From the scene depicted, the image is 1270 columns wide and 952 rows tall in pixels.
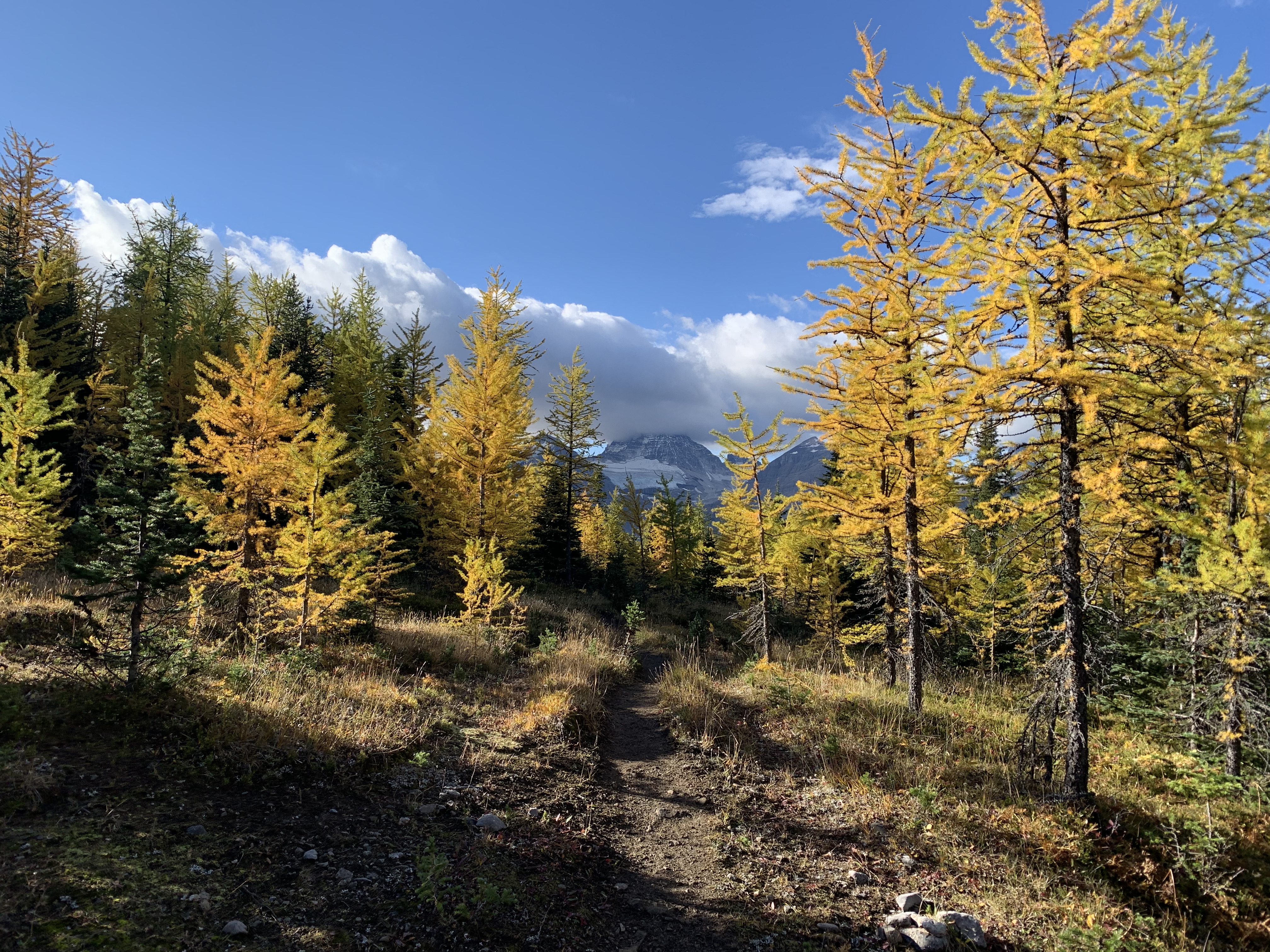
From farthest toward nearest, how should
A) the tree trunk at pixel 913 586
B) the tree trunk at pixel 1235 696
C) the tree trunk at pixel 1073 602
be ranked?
the tree trunk at pixel 913 586, the tree trunk at pixel 1235 696, the tree trunk at pixel 1073 602

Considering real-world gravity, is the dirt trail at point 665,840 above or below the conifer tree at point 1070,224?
below

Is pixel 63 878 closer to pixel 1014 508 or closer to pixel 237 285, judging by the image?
pixel 1014 508

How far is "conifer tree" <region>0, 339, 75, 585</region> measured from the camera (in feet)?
33.1

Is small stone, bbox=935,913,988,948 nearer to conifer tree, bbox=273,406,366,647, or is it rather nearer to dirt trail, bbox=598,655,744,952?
dirt trail, bbox=598,655,744,952

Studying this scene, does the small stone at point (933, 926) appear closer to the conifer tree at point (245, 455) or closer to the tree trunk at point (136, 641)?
the tree trunk at point (136, 641)

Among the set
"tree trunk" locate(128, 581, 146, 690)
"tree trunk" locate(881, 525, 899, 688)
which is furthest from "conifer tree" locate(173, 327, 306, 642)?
"tree trunk" locate(881, 525, 899, 688)

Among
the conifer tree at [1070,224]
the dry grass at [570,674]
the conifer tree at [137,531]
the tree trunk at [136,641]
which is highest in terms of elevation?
the conifer tree at [1070,224]

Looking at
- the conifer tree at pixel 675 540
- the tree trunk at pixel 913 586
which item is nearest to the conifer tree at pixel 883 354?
the tree trunk at pixel 913 586

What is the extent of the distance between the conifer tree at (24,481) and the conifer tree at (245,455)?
2202 millimetres

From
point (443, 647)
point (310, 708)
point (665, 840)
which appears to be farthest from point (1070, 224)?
point (443, 647)

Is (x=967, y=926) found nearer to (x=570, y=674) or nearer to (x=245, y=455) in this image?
(x=570, y=674)

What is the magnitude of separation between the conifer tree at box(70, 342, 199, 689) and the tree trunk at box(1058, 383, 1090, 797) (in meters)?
11.1

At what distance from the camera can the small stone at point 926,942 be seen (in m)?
4.36

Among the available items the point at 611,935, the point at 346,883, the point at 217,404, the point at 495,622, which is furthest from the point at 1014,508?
the point at 217,404
